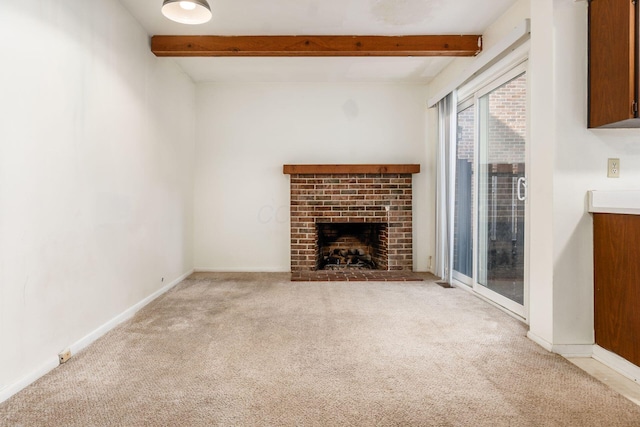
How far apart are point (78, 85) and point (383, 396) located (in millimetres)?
2622

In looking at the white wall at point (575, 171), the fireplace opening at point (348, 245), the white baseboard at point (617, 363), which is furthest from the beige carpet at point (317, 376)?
the fireplace opening at point (348, 245)

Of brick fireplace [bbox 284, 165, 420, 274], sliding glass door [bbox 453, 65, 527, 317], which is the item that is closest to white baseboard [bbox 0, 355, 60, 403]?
brick fireplace [bbox 284, 165, 420, 274]

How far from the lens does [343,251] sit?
5.46m

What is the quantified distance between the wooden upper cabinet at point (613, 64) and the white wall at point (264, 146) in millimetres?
2867

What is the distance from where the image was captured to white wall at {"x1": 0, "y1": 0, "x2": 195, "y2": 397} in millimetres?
1850

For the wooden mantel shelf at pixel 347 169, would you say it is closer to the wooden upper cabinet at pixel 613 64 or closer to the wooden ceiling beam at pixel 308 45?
the wooden ceiling beam at pixel 308 45

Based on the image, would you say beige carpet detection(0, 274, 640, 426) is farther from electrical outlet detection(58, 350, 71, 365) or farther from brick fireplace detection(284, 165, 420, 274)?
brick fireplace detection(284, 165, 420, 274)

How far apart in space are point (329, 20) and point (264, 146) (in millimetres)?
2130

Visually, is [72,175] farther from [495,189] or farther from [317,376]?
[495,189]

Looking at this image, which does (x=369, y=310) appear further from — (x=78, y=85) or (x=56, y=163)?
(x=78, y=85)

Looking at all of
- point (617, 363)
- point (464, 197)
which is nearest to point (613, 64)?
point (617, 363)

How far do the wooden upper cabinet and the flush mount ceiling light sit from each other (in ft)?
7.90

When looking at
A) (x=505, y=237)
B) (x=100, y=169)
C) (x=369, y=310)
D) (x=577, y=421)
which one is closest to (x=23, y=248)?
(x=100, y=169)

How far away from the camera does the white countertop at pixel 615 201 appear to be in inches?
78.3
